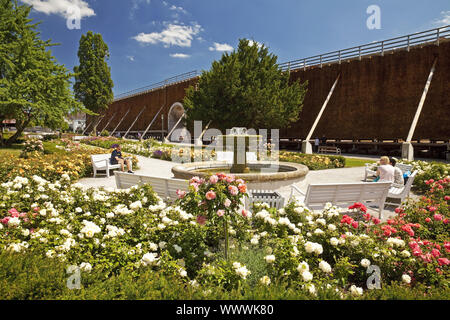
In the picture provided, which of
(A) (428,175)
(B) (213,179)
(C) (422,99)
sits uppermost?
(C) (422,99)

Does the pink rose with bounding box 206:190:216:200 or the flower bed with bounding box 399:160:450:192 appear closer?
the pink rose with bounding box 206:190:216:200

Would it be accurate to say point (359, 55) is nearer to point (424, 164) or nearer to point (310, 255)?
point (424, 164)

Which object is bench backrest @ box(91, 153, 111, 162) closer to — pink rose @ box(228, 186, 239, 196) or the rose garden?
the rose garden

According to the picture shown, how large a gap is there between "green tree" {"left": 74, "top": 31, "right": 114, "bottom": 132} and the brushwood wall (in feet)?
96.2

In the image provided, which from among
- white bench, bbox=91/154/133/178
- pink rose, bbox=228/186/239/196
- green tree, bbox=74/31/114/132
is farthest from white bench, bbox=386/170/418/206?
green tree, bbox=74/31/114/132

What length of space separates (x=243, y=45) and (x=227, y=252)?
21.4 metres

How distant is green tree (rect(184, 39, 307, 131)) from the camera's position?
1931 centimetres

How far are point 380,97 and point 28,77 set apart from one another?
23.0 meters

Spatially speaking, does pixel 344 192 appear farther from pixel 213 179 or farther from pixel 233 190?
pixel 213 179

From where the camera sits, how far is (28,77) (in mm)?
Answer: 15547

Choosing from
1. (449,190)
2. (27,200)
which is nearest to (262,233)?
(27,200)

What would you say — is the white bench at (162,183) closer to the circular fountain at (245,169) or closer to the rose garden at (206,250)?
the rose garden at (206,250)

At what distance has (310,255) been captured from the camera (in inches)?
110

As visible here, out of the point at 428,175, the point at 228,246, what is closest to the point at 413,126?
the point at 428,175
